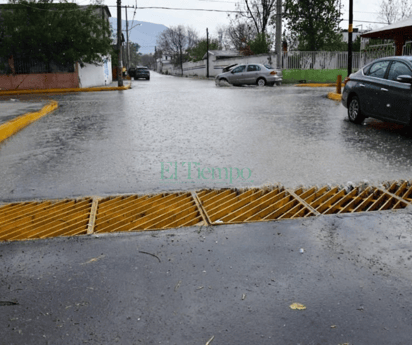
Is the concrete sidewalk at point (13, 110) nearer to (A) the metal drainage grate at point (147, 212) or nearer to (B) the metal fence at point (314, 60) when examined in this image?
(A) the metal drainage grate at point (147, 212)

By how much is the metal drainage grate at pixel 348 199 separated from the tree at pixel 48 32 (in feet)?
90.5

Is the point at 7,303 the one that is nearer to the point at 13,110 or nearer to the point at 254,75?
the point at 13,110

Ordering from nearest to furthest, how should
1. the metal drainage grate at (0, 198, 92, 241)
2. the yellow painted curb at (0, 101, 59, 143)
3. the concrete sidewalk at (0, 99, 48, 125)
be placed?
the metal drainage grate at (0, 198, 92, 241) < the yellow painted curb at (0, 101, 59, 143) < the concrete sidewalk at (0, 99, 48, 125)

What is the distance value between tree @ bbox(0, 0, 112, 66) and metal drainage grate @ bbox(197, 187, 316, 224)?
27.3m

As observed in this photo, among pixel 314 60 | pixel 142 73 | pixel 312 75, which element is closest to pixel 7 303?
pixel 312 75

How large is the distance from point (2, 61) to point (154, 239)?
1232 inches

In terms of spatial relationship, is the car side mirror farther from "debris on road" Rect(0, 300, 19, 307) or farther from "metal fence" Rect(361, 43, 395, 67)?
"metal fence" Rect(361, 43, 395, 67)

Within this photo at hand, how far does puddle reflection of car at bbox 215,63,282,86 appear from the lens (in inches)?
1134

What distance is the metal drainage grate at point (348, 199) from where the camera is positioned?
444cm

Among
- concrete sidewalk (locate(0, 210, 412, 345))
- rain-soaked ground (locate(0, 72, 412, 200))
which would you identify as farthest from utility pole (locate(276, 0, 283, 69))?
concrete sidewalk (locate(0, 210, 412, 345))

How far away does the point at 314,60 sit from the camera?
33125 millimetres

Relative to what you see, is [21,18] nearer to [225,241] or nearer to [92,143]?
[92,143]

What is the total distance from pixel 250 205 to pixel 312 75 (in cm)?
3043

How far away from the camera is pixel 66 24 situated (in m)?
29.7
